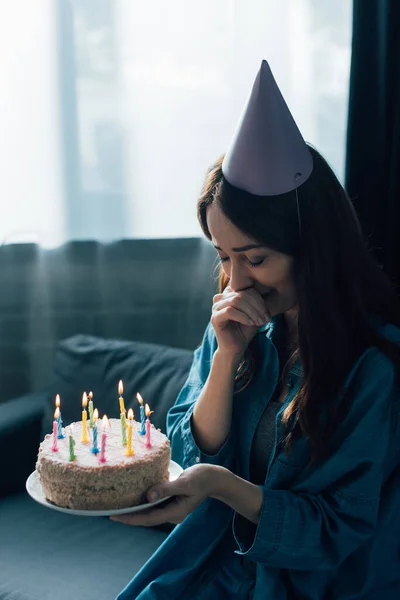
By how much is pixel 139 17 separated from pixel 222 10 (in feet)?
0.94

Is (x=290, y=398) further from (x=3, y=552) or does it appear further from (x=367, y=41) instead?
(x=367, y=41)

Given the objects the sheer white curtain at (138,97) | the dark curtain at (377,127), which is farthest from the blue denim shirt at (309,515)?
the sheer white curtain at (138,97)

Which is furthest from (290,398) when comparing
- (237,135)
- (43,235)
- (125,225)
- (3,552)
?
(43,235)

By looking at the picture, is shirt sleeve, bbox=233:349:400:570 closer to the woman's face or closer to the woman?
the woman

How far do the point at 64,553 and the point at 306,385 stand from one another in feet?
3.07

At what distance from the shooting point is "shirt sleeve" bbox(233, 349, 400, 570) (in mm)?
1164

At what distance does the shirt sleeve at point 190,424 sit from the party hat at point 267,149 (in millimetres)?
410

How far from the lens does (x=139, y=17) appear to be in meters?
2.32

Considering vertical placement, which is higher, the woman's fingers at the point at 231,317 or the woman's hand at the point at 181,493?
the woman's fingers at the point at 231,317

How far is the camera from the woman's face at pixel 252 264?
1.21 meters

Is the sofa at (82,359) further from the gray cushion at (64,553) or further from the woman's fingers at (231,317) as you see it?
the woman's fingers at (231,317)

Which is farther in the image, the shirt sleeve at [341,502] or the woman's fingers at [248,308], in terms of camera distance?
the woman's fingers at [248,308]

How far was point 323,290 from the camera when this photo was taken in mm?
1198

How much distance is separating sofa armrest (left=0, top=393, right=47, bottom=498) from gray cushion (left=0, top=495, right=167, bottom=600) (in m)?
0.07
